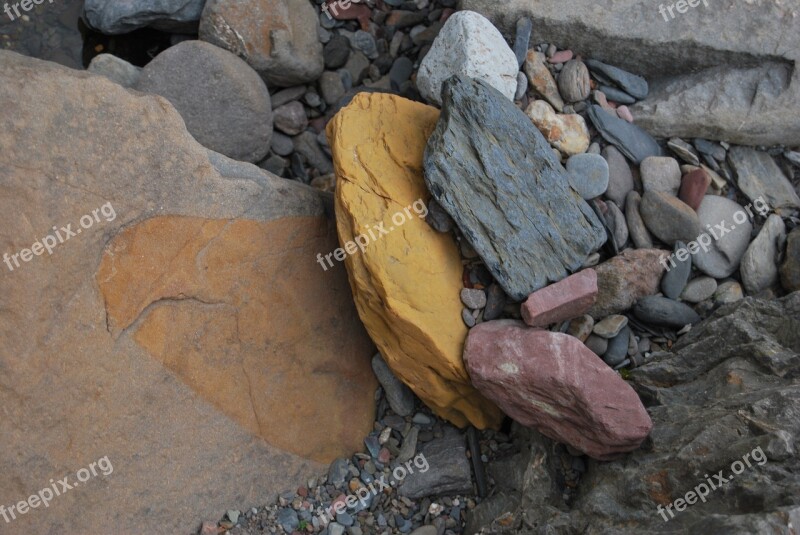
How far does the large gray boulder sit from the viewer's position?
4504 millimetres

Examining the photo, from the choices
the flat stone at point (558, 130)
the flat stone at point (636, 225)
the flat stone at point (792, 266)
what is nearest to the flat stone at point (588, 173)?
the flat stone at point (558, 130)

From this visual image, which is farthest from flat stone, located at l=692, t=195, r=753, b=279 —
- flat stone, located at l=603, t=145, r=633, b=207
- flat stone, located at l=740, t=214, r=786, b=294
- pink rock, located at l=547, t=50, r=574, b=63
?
pink rock, located at l=547, t=50, r=574, b=63

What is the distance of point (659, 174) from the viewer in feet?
14.6

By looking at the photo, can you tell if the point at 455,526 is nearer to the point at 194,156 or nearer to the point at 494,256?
the point at 494,256

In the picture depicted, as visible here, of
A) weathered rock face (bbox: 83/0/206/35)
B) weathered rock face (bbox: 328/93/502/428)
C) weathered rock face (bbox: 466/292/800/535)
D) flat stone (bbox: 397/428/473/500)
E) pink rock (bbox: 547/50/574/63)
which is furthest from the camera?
weathered rock face (bbox: 83/0/206/35)

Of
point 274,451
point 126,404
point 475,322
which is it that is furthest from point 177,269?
point 475,322

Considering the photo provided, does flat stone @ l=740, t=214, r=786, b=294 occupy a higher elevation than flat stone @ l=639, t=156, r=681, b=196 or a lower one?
lower

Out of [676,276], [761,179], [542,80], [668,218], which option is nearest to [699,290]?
[676,276]

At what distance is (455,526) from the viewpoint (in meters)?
4.14

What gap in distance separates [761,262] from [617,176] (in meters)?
0.93

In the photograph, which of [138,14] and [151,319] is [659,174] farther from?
[138,14]

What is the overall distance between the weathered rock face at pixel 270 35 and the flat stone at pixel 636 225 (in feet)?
6.94

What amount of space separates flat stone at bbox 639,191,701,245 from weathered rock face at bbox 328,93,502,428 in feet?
3.82

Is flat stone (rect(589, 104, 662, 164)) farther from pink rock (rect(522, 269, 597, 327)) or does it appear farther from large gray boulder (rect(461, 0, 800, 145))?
pink rock (rect(522, 269, 597, 327))
